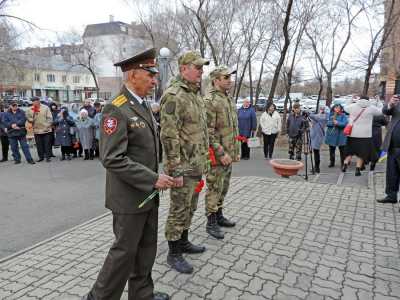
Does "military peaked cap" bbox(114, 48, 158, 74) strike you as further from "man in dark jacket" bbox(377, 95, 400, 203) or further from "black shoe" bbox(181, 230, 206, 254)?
"man in dark jacket" bbox(377, 95, 400, 203)

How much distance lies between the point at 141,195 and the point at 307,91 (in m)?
51.0

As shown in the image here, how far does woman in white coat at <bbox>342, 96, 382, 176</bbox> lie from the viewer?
7.69 meters

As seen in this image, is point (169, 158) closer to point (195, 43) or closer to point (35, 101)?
point (35, 101)

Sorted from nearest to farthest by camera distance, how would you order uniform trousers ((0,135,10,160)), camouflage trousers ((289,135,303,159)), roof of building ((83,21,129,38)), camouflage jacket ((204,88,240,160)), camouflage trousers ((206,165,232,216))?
camouflage jacket ((204,88,240,160)), camouflage trousers ((206,165,232,216)), camouflage trousers ((289,135,303,159)), uniform trousers ((0,135,10,160)), roof of building ((83,21,129,38))

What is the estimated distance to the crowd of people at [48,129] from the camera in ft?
32.7

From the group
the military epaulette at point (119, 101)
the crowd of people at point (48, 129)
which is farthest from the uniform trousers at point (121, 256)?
the crowd of people at point (48, 129)

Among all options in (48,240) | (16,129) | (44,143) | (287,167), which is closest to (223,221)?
(48,240)

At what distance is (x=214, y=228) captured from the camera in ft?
13.8

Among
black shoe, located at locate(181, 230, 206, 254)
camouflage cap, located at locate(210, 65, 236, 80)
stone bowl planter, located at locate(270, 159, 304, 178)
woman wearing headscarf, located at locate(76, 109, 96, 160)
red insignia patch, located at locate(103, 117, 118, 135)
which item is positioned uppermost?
camouflage cap, located at locate(210, 65, 236, 80)

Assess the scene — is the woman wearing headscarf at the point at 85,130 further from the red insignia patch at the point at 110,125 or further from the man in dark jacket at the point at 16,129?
the red insignia patch at the point at 110,125

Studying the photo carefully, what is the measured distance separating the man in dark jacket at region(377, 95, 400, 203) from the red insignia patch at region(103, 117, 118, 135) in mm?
4848

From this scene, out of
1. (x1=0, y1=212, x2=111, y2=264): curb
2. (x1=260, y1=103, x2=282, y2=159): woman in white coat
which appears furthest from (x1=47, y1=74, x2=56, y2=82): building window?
(x1=0, y1=212, x2=111, y2=264): curb

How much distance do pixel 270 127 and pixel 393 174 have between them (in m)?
5.08

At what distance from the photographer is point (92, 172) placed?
8625mm
